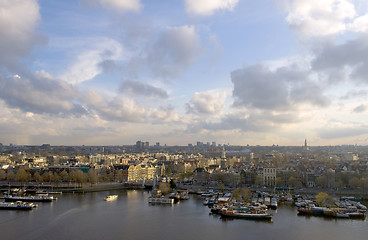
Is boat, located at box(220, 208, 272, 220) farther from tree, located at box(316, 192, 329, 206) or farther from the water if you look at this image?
tree, located at box(316, 192, 329, 206)

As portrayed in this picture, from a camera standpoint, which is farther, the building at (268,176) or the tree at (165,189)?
the building at (268,176)

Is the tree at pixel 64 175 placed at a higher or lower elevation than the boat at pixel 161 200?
higher

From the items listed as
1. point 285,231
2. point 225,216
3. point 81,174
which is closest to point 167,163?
point 81,174

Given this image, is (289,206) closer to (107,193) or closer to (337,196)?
(337,196)

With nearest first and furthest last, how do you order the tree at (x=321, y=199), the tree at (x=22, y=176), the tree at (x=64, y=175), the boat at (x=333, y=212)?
the boat at (x=333, y=212) < the tree at (x=321, y=199) < the tree at (x=22, y=176) < the tree at (x=64, y=175)

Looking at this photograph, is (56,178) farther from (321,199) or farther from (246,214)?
(321,199)

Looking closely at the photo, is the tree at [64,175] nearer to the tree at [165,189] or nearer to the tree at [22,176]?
the tree at [22,176]

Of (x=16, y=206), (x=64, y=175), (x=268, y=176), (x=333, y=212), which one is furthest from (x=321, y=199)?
(x=64, y=175)

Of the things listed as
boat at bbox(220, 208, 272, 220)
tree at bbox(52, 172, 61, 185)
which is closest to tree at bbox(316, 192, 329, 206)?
boat at bbox(220, 208, 272, 220)

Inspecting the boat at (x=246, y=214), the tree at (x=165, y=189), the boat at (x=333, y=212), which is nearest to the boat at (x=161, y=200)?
the tree at (x=165, y=189)
